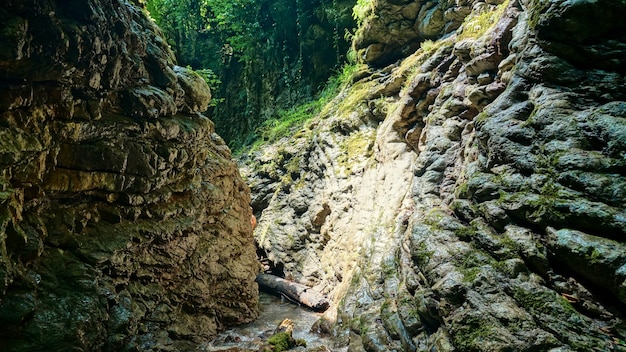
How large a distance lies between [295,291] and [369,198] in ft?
14.4

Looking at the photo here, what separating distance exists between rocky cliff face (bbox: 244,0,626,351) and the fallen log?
828 mm

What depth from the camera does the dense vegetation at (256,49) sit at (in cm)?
2091

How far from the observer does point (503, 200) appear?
18.7 ft

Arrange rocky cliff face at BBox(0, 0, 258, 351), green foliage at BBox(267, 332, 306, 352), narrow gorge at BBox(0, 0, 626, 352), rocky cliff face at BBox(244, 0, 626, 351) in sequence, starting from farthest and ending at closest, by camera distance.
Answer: green foliage at BBox(267, 332, 306, 352)
rocky cliff face at BBox(0, 0, 258, 351)
narrow gorge at BBox(0, 0, 626, 352)
rocky cliff face at BBox(244, 0, 626, 351)

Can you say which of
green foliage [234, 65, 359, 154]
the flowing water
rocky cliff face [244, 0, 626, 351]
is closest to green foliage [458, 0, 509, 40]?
rocky cliff face [244, 0, 626, 351]

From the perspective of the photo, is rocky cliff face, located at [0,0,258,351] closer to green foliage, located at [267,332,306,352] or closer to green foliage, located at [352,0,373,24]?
green foliage, located at [267,332,306,352]

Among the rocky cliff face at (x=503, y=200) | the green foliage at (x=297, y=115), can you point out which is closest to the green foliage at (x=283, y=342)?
the rocky cliff face at (x=503, y=200)

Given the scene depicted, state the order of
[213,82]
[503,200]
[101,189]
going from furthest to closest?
[213,82] < [101,189] < [503,200]

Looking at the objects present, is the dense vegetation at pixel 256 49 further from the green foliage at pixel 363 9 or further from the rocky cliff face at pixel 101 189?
the rocky cliff face at pixel 101 189

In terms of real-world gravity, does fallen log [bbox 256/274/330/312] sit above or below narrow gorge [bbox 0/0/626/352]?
below

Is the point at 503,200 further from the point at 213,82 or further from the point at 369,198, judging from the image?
the point at 213,82

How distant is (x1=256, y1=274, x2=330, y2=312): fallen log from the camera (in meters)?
12.0

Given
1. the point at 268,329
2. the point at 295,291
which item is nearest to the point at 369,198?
the point at 295,291

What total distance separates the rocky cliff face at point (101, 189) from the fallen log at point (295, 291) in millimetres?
3098
